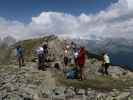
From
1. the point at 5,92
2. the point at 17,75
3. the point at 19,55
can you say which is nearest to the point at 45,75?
the point at 17,75

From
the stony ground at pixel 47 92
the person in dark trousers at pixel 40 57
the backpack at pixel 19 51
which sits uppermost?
the backpack at pixel 19 51

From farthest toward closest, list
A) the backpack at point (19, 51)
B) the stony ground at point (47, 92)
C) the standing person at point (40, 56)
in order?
1. the backpack at point (19, 51)
2. the standing person at point (40, 56)
3. the stony ground at point (47, 92)

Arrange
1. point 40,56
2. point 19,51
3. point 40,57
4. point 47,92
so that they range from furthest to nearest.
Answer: point 19,51, point 40,57, point 40,56, point 47,92

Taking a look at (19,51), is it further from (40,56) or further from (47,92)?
(47,92)

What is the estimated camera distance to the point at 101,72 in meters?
48.8

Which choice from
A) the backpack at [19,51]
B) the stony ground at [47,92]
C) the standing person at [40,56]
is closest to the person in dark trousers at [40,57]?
the standing person at [40,56]

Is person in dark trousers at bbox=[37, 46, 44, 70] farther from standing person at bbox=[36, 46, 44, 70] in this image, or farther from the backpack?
the backpack

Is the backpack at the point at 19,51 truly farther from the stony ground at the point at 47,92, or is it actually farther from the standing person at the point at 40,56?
the stony ground at the point at 47,92

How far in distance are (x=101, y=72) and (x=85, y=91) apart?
18.6 meters

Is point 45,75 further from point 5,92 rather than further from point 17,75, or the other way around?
point 5,92

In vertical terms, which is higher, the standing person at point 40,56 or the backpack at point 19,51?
the backpack at point 19,51

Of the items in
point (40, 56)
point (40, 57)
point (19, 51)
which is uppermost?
point (19, 51)

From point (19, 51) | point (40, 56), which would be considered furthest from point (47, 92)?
point (19, 51)

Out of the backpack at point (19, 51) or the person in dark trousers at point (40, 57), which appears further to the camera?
the backpack at point (19, 51)
